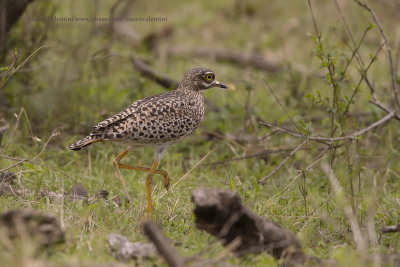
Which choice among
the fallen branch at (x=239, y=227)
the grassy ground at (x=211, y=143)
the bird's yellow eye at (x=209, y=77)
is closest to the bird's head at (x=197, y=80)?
the bird's yellow eye at (x=209, y=77)

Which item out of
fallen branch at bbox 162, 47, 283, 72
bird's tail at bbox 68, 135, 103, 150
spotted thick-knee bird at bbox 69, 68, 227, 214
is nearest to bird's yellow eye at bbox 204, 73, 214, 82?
spotted thick-knee bird at bbox 69, 68, 227, 214

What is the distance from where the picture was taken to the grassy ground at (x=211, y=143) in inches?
169

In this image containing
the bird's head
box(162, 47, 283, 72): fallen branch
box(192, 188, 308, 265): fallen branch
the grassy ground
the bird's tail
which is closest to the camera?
box(192, 188, 308, 265): fallen branch

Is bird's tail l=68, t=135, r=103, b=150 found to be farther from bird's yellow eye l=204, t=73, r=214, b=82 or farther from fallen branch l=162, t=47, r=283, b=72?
fallen branch l=162, t=47, r=283, b=72

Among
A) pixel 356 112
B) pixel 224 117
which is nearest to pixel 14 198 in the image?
pixel 224 117

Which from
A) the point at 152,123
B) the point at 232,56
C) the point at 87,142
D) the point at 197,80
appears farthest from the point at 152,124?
the point at 232,56

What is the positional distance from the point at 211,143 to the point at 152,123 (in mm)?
1789

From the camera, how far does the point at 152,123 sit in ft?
16.2

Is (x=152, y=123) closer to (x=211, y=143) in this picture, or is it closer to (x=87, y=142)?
(x=87, y=142)

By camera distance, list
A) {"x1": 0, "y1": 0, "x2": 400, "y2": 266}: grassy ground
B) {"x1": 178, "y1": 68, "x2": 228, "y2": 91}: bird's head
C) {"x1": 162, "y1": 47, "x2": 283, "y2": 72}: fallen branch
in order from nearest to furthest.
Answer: {"x1": 0, "y1": 0, "x2": 400, "y2": 266}: grassy ground → {"x1": 178, "y1": 68, "x2": 228, "y2": 91}: bird's head → {"x1": 162, "y1": 47, "x2": 283, "y2": 72}: fallen branch

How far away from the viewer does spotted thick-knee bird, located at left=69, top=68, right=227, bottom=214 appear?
4898 millimetres

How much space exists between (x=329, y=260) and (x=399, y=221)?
3.92ft

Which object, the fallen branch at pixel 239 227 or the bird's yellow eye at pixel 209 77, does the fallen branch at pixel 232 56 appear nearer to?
the bird's yellow eye at pixel 209 77

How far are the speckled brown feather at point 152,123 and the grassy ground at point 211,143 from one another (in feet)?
1.22
